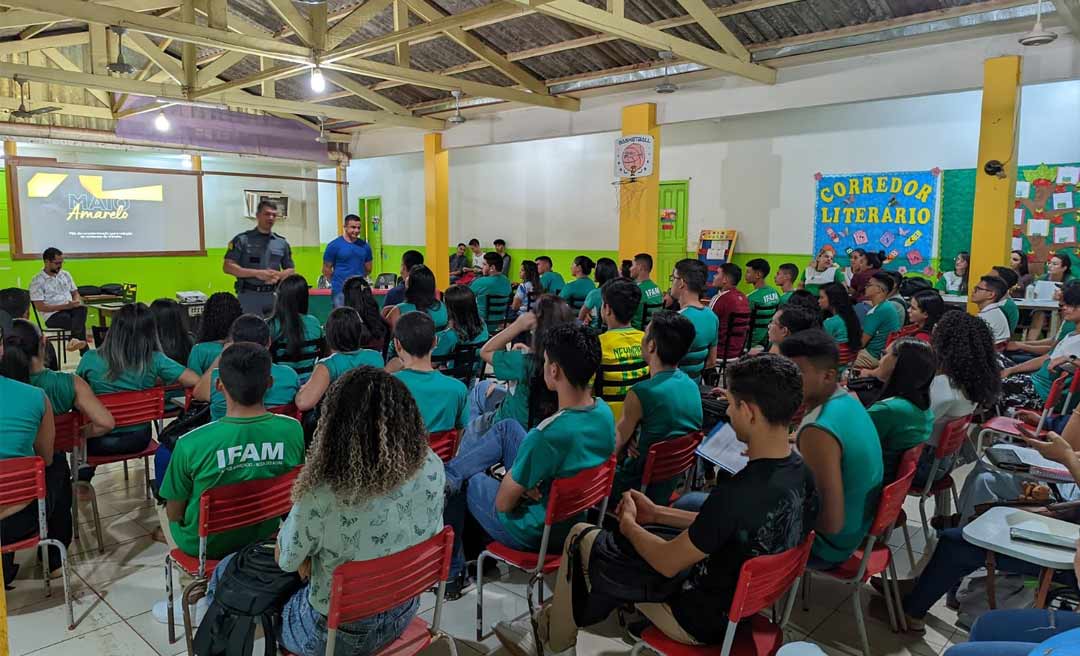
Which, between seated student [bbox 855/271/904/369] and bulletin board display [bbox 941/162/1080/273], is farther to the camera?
bulletin board display [bbox 941/162/1080/273]

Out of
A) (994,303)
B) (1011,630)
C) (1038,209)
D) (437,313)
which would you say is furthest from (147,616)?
(1038,209)

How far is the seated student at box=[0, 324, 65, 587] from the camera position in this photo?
2.58 meters

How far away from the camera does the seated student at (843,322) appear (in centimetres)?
519

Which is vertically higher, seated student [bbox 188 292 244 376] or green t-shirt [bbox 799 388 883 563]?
seated student [bbox 188 292 244 376]

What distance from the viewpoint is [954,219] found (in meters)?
8.92

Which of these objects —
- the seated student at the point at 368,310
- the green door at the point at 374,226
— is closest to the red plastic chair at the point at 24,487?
the seated student at the point at 368,310

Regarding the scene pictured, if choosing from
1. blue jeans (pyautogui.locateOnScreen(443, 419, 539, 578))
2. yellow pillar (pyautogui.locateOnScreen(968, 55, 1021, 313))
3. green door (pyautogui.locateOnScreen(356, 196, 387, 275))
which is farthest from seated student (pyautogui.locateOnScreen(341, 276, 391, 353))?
green door (pyautogui.locateOnScreen(356, 196, 387, 275))

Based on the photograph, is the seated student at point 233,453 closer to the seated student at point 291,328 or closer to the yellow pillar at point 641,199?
the seated student at point 291,328

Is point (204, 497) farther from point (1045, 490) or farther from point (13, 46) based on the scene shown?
point (13, 46)

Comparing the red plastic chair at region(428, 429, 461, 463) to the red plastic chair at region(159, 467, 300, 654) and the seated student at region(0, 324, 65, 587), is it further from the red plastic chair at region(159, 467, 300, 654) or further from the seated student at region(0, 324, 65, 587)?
the seated student at region(0, 324, 65, 587)

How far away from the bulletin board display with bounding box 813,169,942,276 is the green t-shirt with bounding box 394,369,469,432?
7.43 metres

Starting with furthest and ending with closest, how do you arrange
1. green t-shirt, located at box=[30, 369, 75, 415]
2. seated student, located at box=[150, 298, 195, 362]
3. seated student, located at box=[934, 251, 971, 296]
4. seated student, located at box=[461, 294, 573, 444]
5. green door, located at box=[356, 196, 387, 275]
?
1. green door, located at box=[356, 196, 387, 275]
2. seated student, located at box=[934, 251, 971, 296]
3. seated student, located at box=[150, 298, 195, 362]
4. seated student, located at box=[461, 294, 573, 444]
5. green t-shirt, located at box=[30, 369, 75, 415]

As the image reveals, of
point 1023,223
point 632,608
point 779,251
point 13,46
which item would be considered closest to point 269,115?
point 13,46

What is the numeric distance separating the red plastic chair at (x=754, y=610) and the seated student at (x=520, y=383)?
4.35ft
